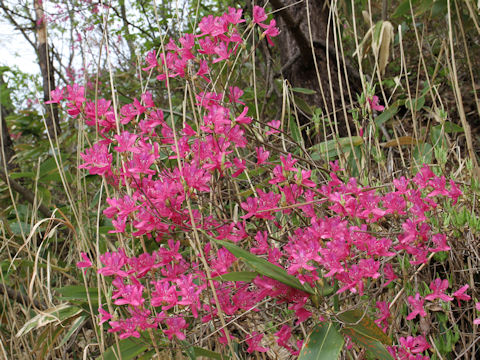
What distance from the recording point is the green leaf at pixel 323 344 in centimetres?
77

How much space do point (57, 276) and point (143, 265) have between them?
113 cm

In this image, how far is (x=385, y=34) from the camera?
161 centimetres

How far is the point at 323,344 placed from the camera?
2.60 ft

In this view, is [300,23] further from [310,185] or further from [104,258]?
[104,258]

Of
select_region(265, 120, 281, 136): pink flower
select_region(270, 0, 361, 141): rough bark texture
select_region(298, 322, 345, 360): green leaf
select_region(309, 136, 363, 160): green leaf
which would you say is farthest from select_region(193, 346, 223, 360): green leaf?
select_region(270, 0, 361, 141): rough bark texture

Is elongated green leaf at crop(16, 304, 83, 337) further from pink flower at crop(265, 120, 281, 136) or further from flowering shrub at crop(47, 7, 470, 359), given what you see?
pink flower at crop(265, 120, 281, 136)

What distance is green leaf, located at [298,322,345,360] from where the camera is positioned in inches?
30.4

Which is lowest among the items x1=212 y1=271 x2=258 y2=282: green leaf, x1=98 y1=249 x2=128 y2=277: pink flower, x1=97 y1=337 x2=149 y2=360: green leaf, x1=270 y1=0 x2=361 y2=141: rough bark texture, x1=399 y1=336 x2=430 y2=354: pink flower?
x1=399 y1=336 x2=430 y2=354: pink flower

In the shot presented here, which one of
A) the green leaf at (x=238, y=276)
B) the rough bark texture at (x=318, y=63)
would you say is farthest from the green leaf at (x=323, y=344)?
the rough bark texture at (x=318, y=63)

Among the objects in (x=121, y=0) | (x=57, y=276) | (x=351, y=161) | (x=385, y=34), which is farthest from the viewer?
(x=121, y=0)

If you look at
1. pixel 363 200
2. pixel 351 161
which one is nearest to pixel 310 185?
pixel 363 200

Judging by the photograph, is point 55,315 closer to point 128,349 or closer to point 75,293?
point 75,293

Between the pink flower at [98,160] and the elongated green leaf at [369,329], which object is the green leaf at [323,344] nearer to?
the elongated green leaf at [369,329]

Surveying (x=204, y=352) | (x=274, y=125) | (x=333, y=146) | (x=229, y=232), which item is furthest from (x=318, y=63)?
(x=204, y=352)
